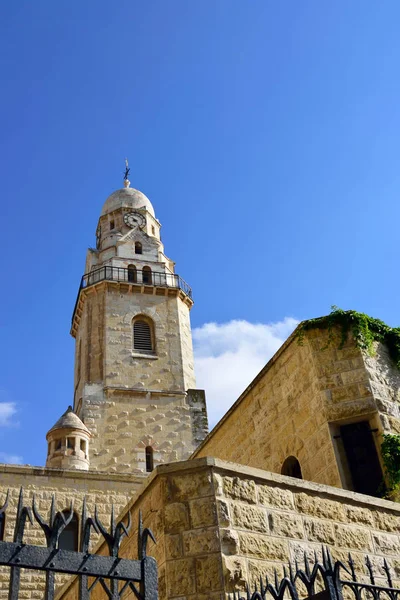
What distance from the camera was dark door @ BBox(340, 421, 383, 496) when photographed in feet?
30.9

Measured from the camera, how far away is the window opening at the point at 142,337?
2680cm

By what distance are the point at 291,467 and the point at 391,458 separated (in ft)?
7.22

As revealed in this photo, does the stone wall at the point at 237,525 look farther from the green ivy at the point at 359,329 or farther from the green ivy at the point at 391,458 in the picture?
the green ivy at the point at 359,329

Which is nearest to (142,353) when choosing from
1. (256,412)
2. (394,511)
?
(256,412)

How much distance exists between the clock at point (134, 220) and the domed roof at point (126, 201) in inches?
→ 25.6

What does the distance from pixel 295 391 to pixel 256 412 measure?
4.98 ft

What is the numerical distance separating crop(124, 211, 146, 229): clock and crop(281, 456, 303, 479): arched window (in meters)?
22.7

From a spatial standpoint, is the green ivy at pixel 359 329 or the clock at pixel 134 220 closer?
the green ivy at pixel 359 329

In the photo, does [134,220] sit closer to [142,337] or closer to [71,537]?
[142,337]

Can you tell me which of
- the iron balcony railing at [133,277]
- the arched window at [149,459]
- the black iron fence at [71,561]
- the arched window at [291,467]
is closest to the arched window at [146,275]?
the iron balcony railing at [133,277]

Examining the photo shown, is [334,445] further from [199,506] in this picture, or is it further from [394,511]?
[199,506]

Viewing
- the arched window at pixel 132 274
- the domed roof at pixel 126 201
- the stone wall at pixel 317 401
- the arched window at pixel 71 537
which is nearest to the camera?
the stone wall at pixel 317 401

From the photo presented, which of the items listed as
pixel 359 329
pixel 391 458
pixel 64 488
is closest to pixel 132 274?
pixel 64 488

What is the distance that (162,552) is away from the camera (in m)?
6.41
